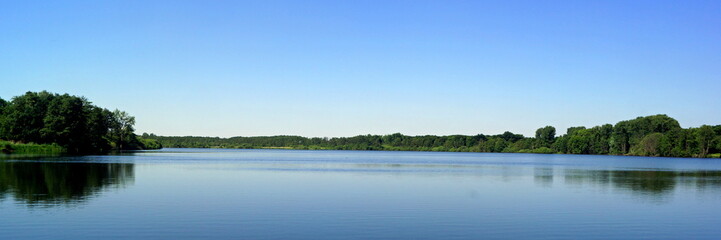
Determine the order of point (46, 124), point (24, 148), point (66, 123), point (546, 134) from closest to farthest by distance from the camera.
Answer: point (24, 148) → point (46, 124) → point (66, 123) → point (546, 134)

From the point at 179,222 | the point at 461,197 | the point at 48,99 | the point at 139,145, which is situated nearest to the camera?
the point at 179,222

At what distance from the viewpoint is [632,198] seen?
26875 mm

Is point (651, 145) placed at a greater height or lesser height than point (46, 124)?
lesser

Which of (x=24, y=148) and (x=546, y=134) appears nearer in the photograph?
(x=24, y=148)

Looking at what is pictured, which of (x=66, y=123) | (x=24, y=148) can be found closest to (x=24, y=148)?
(x=24, y=148)

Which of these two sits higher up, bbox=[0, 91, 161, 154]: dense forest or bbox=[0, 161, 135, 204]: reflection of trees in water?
bbox=[0, 91, 161, 154]: dense forest

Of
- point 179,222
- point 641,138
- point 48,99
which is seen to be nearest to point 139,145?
point 48,99

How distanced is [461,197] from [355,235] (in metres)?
11.5

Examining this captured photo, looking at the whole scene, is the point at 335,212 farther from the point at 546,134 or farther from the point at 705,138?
the point at 546,134

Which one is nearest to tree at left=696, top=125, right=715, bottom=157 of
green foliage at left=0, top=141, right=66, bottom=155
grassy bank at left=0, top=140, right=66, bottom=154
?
green foliage at left=0, top=141, right=66, bottom=155

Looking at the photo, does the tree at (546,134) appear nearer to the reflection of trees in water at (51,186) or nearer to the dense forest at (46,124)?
the dense forest at (46,124)

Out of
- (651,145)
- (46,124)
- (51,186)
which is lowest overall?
(51,186)

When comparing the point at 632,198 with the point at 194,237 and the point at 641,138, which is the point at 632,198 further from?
the point at 641,138

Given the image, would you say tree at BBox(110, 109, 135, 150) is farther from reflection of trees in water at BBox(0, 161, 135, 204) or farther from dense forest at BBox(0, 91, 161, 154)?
reflection of trees in water at BBox(0, 161, 135, 204)
